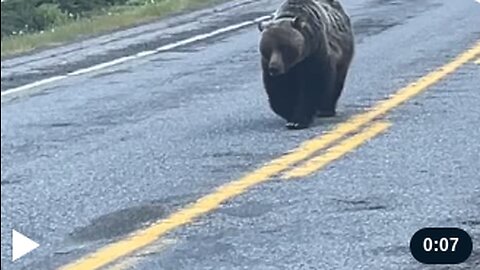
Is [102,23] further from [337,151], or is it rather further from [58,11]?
[337,151]

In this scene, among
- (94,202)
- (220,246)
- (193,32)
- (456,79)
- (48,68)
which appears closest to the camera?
(220,246)

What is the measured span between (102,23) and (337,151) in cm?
766

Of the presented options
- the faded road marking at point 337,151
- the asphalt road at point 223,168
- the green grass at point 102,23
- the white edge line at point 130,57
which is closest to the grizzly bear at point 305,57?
the asphalt road at point 223,168

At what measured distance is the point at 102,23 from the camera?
586 inches

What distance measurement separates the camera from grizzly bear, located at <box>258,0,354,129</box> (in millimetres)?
7809

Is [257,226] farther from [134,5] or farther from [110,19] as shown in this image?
[134,5]

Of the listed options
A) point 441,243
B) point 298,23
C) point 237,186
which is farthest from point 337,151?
point 441,243

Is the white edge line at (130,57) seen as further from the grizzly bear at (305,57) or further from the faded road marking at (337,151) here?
the faded road marking at (337,151)

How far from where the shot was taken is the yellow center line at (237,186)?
4598 millimetres

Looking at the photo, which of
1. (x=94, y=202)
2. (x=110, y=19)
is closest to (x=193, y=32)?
(x=110, y=19)

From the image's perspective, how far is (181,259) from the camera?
4836 millimetres

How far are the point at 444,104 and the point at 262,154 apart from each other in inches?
80.1
